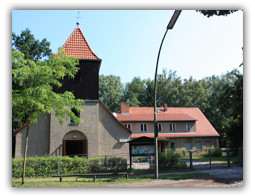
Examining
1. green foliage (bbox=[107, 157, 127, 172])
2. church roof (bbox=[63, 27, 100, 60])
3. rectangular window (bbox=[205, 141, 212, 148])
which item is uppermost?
church roof (bbox=[63, 27, 100, 60])

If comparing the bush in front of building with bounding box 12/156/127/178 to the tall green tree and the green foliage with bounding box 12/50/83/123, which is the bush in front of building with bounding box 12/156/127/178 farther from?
the tall green tree

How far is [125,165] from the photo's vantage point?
42.3ft

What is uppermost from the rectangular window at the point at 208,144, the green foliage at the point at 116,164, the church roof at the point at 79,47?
the church roof at the point at 79,47

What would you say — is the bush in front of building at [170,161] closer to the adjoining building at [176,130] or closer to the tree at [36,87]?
the tree at [36,87]

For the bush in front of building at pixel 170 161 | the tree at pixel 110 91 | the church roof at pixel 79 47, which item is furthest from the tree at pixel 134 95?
the bush in front of building at pixel 170 161

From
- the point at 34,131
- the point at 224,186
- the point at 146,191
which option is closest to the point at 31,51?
the point at 34,131

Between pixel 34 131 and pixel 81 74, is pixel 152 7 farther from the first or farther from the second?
pixel 34 131

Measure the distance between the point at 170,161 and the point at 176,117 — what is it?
16.1 metres

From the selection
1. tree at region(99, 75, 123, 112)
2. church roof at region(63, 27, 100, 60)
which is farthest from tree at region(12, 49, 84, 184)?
tree at region(99, 75, 123, 112)

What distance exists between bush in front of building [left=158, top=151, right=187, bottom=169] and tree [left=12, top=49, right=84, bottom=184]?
6.19 meters

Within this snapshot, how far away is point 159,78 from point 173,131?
9.66 meters

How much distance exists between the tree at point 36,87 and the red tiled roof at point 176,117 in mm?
18530

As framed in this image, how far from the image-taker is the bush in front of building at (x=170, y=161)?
505 inches

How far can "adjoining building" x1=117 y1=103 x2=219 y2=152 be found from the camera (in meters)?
27.7
